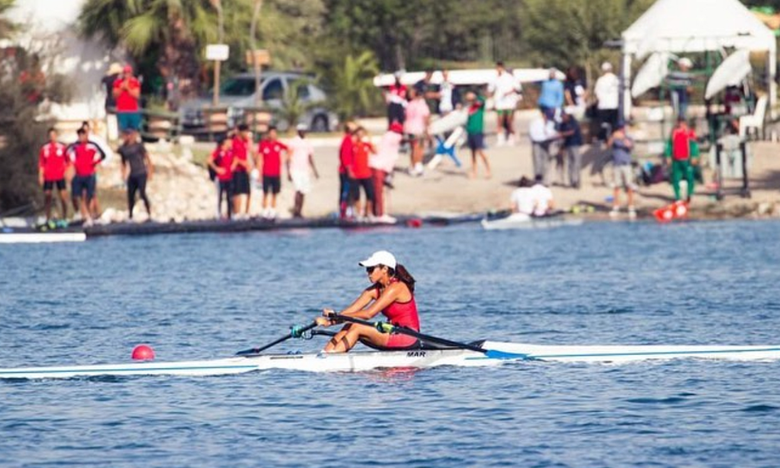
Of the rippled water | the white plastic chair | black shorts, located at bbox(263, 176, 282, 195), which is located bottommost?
the rippled water

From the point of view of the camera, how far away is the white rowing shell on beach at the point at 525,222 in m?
38.2

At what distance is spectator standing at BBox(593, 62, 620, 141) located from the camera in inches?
1660

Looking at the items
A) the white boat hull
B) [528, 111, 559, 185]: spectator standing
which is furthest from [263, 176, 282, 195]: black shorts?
[528, 111, 559, 185]: spectator standing

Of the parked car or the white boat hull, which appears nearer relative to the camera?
the white boat hull

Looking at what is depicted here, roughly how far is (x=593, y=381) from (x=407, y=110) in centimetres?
2282

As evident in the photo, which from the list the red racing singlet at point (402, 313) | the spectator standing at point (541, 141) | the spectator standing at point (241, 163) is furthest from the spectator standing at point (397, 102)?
the red racing singlet at point (402, 313)

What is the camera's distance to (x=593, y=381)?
19.5 metres

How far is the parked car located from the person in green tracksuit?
12.9 metres

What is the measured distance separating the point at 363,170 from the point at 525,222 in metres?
3.70

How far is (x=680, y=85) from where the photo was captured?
40.9 metres

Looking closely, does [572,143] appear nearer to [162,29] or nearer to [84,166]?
[84,166]

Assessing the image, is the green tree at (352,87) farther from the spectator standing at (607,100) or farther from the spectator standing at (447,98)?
the spectator standing at (607,100)

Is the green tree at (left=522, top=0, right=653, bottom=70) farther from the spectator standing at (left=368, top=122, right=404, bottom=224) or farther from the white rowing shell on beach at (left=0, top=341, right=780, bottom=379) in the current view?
the white rowing shell on beach at (left=0, top=341, right=780, bottom=379)

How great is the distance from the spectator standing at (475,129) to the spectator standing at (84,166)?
8.52 meters
